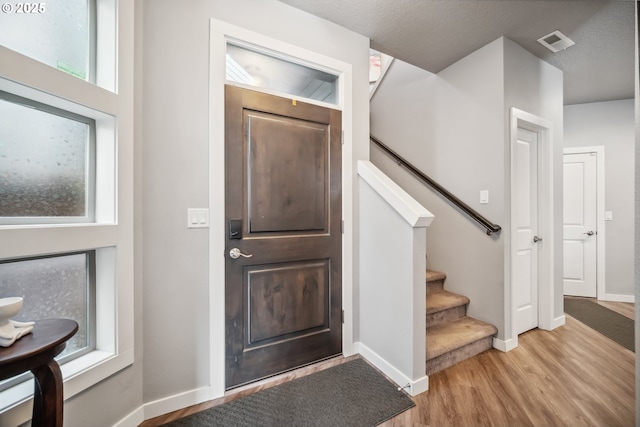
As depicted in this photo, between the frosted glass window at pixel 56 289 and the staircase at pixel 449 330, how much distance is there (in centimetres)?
210

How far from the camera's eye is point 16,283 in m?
1.01

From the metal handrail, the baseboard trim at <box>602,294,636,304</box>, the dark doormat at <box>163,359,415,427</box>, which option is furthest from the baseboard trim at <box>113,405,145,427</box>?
the baseboard trim at <box>602,294,636,304</box>

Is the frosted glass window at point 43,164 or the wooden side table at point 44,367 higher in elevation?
the frosted glass window at point 43,164

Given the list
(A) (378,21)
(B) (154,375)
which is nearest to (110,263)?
(B) (154,375)

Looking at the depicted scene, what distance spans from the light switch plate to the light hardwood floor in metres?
1.11

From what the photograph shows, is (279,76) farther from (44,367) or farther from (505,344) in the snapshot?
(505,344)

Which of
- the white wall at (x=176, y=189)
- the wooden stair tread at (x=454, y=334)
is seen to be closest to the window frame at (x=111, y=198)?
the white wall at (x=176, y=189)

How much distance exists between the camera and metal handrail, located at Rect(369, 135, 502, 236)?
2139 millimetres

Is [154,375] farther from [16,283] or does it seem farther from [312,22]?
[312,22]

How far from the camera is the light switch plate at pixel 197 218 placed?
150 cm

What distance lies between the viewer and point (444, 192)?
2.47 metres

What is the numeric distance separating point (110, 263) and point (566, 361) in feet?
10.7

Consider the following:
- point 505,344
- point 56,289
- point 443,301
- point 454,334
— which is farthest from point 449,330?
point 56,289

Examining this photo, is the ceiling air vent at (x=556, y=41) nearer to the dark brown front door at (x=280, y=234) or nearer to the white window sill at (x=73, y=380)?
the dark brown front door at (x=280, y=234)
